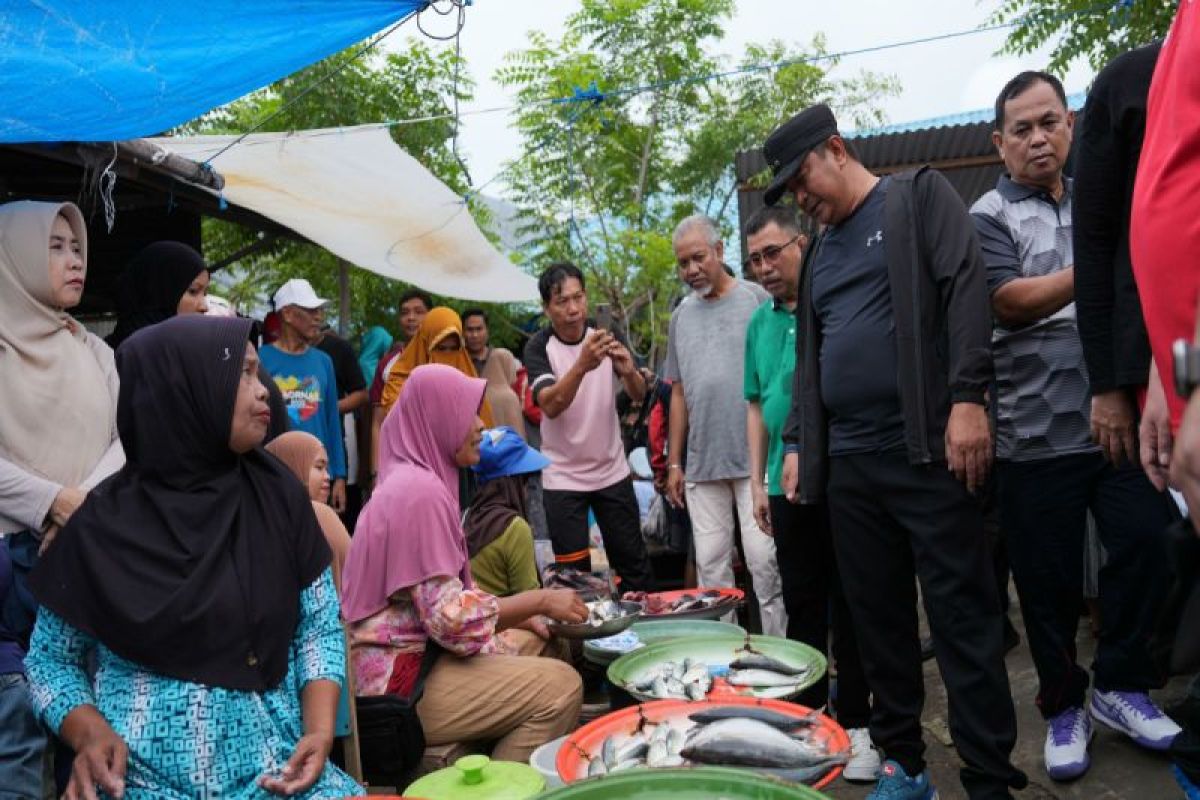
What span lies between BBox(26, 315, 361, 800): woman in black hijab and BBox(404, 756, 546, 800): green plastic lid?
20 centimetres

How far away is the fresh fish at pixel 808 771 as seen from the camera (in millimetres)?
2445

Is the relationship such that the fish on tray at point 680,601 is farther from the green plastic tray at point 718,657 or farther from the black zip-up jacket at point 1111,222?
the black zip-up jacket at point 1111,222

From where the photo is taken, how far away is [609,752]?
272cm

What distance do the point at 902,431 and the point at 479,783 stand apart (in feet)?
5.33

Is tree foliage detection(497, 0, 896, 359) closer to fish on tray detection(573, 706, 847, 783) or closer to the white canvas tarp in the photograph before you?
the white canvas tarp

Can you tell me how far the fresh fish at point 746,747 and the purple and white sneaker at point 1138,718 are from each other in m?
1.55

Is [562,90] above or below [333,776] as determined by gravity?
above

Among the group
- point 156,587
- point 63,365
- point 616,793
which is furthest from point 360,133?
point 616,793

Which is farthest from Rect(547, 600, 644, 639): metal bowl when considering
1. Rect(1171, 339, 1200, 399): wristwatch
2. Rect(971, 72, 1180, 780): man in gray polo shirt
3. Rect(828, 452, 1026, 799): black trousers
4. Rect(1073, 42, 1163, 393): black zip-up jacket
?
Rect(1171, 339, 1200, 399): wristwatch

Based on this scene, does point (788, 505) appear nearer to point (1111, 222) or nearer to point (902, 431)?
point (902, 431)

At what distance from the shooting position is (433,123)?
1277cm

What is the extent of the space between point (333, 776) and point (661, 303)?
1338 centimetres

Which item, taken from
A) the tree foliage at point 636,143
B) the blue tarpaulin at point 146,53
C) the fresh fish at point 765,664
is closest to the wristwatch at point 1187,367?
the fresh fish at point 765,664

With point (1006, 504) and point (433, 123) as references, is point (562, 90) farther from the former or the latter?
point (1006, 504)
